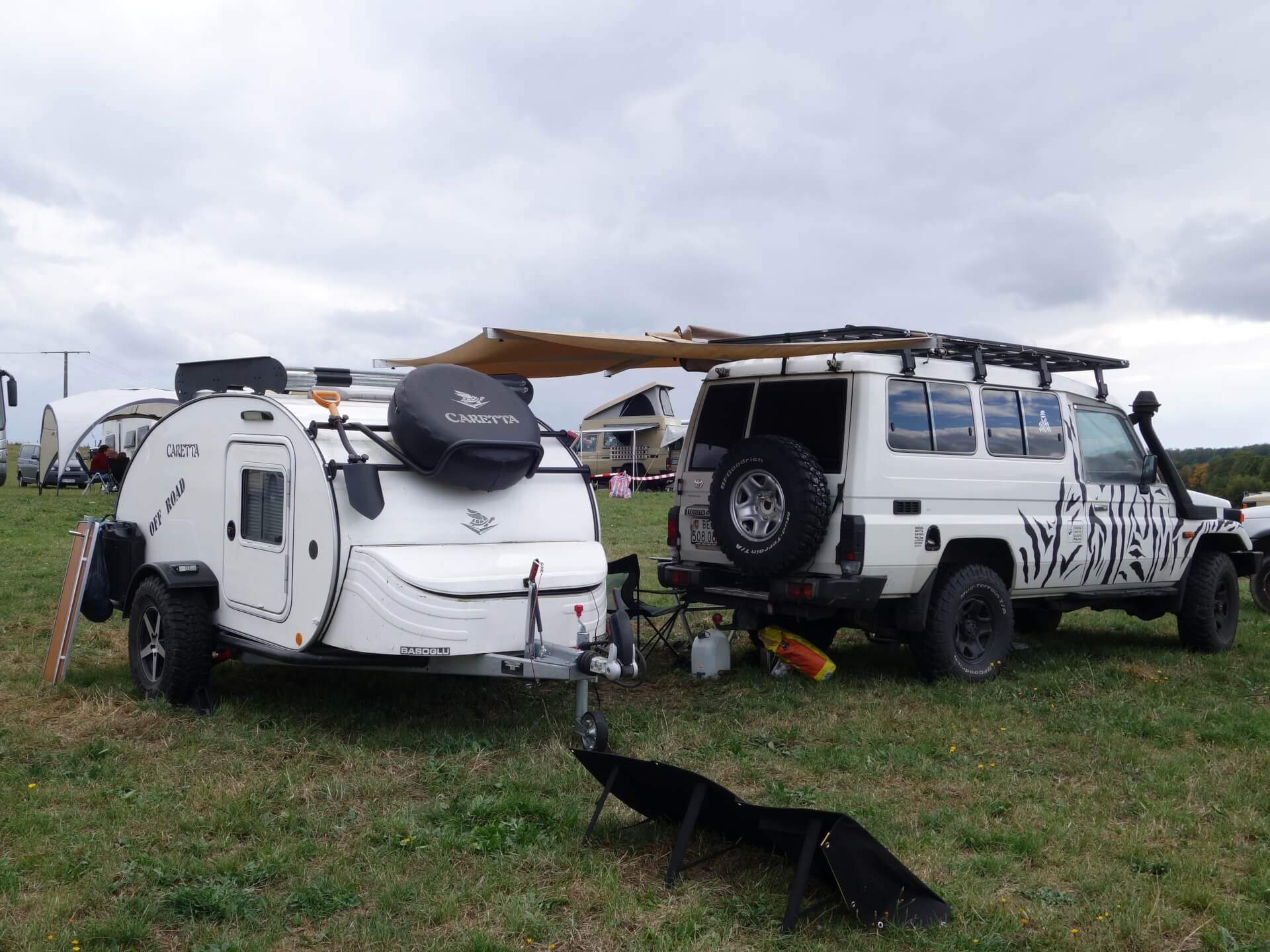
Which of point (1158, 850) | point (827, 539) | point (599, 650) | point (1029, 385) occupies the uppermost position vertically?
point (1029, 385)

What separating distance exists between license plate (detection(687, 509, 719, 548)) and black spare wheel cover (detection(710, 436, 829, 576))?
0.35 m

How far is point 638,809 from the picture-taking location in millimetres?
4750

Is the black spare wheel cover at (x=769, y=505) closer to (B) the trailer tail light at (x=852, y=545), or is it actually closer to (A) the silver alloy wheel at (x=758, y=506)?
(A) the silver alloy wheel at (x=758, y=506)

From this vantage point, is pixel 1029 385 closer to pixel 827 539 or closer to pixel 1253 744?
pixel 827 539

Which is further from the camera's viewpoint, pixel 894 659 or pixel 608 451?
pixel 608 451

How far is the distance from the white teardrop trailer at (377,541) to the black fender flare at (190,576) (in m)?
0.01

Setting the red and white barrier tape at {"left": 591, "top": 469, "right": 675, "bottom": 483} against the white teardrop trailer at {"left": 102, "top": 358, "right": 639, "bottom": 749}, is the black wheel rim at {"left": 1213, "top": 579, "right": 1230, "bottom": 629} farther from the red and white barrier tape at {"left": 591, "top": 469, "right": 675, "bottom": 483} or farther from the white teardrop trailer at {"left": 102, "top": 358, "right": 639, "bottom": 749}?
the red and white barrier tape at {"left": 591, "top": 469, "right": 675, "bottom": 483}

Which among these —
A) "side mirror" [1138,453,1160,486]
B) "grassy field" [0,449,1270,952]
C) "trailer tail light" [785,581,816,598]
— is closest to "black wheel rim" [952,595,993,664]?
"grassy field" [0,449,1270,952]

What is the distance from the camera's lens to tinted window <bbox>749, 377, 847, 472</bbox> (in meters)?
7.23

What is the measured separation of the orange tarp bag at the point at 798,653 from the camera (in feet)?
25.5

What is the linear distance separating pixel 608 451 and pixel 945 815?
108ft

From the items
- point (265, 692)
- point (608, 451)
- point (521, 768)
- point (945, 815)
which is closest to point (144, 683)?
point (265, 692)

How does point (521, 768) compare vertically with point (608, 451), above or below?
below

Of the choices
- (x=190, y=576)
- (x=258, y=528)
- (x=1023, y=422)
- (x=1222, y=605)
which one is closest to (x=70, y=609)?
(x=190, y=576)
